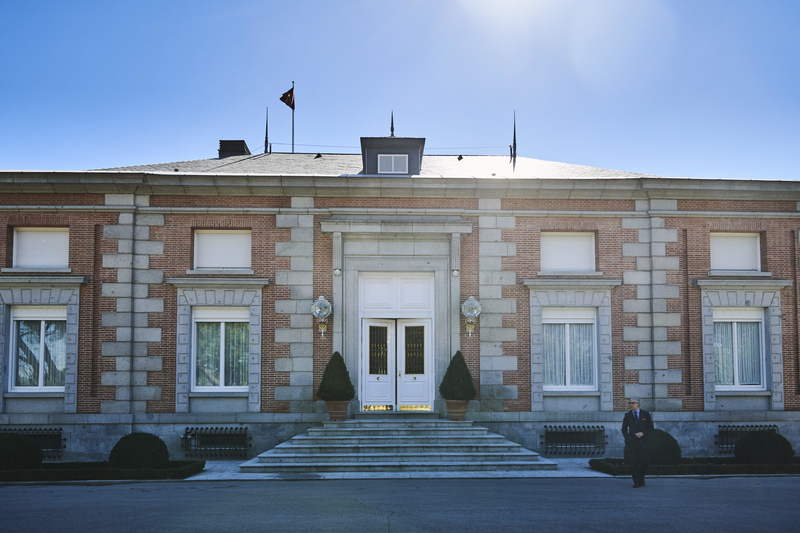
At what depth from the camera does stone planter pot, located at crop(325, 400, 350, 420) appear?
17484 mm

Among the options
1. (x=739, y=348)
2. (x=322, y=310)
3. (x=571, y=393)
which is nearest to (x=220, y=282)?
(x=322, y=310)

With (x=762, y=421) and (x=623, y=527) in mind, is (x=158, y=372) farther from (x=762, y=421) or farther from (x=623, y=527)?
(x=762, y=421)

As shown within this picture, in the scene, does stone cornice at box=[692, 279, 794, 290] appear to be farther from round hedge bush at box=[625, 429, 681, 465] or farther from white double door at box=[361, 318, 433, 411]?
white double door at box=[361, 318, 433, 411]

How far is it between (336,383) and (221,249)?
5.17 meters

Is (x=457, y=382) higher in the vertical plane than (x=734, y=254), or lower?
lower

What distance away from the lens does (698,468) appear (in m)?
15.1

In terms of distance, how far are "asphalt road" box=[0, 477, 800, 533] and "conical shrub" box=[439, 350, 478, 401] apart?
3551 millimetres

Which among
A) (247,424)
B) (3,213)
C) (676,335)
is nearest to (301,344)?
(247,424)

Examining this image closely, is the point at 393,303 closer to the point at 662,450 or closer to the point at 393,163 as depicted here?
the point at 393,163

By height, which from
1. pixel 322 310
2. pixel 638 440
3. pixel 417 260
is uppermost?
pixel 417 260

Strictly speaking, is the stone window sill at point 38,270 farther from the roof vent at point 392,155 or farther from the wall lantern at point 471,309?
the wall lantern at point 471,309

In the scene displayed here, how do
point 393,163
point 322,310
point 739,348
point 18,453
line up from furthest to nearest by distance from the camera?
point 393,163, point 739,348, point 322,310, point 18,453

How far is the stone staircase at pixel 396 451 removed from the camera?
15.5m

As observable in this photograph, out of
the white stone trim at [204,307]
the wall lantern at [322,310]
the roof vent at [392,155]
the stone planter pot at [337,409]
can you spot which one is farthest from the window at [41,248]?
the roof vent at [392,155]
